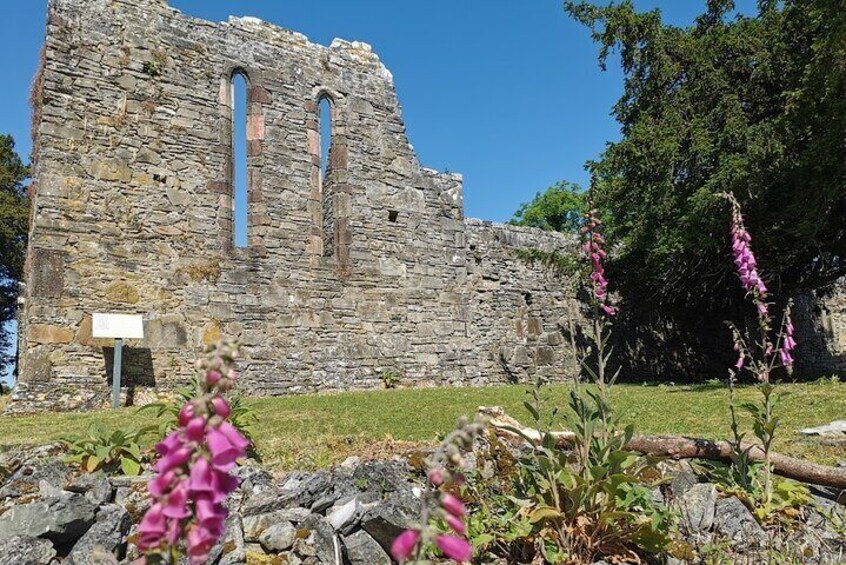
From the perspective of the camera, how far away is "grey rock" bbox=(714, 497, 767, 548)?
3.61 meters

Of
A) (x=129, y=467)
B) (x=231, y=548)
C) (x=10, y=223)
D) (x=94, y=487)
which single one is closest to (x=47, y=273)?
(x=129, y=467)

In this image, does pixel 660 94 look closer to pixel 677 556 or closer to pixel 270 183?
pixel 270 183

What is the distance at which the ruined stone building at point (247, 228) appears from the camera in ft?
30.8

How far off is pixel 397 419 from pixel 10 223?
67.2ft

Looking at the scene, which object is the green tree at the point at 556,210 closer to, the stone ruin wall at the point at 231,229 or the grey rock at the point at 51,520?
the stone ruin wall at the point at 231,229

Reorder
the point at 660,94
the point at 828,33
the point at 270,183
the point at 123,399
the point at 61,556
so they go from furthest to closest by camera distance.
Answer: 1. the point at 660,94
2. the point at 270,183
3. the point at 828,33
4. the point at 123,399
5. the point at 61,556

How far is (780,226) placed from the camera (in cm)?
1197

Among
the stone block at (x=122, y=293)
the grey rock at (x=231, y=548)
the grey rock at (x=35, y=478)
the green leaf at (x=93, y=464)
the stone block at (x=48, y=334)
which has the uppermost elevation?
the stone block at (x=122, y=293)

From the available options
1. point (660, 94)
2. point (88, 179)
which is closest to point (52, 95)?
point (88, 179)

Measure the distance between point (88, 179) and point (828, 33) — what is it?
11.9 metres

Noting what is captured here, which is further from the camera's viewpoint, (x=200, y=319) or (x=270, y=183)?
(x=270, y=183)

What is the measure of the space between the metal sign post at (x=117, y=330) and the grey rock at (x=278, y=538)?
20.8 feet

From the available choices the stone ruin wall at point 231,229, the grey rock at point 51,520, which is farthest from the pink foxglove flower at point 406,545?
the stone ruin wall at point 231,229

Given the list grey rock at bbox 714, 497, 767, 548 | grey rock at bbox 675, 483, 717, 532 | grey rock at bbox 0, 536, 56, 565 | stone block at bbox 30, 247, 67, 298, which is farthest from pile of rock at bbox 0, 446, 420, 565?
stone block at bbox 30, 247, 67, 298
